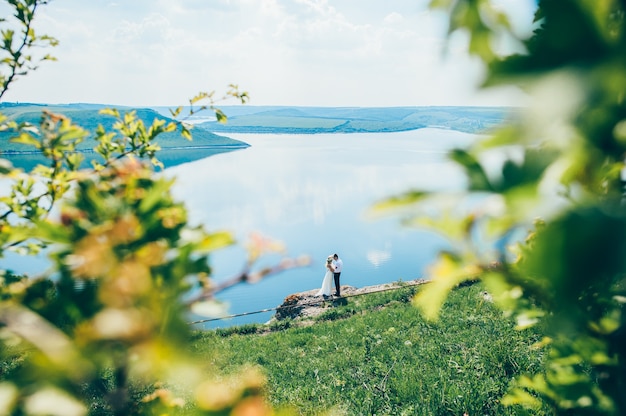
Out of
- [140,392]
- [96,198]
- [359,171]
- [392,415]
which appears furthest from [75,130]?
[359,171]

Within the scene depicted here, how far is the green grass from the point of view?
260 inches

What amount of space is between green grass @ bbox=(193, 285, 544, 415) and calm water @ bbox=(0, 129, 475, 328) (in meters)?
2.26

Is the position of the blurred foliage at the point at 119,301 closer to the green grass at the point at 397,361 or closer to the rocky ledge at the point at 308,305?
the green grass at the point at 397,361

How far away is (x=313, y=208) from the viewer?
70.9 metres

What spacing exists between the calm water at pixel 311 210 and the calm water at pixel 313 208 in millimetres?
13

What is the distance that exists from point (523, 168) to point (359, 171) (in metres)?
108

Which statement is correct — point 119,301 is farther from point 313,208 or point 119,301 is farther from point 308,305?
point 313,208

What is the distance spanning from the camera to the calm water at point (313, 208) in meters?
13.7

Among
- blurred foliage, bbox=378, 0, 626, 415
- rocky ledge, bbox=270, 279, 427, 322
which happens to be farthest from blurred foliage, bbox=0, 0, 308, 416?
rocky ledge, bbox=270, 279, 427, 322

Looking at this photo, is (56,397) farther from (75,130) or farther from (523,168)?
(75,130)

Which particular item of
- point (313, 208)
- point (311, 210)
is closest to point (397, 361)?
A: point (311, 210)

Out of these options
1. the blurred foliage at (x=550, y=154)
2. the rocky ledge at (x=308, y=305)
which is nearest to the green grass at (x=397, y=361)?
the rocky ledge at (x=308, y=305)

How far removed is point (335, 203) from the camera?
7375 centimetres

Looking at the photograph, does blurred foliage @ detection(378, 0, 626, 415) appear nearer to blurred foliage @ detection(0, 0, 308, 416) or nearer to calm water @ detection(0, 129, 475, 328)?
calm water @ detection(0, 129, 475, 328)
